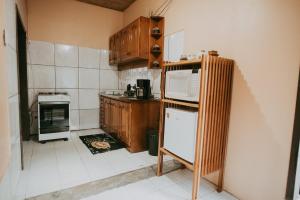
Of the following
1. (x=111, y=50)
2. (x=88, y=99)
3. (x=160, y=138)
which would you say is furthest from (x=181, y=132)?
(x=111, y=50)

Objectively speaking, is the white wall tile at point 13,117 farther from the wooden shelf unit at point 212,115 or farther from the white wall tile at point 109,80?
the white wall tile at point 109,80

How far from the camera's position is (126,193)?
6.11 ft

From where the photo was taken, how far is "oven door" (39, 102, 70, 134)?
3.21 meters

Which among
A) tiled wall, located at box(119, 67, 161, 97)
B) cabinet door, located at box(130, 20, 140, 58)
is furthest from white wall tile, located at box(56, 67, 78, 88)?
cabinet door, located at box(130, 20, 140, 58)

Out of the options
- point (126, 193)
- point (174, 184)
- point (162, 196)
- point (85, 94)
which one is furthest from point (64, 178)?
point (85, 94)

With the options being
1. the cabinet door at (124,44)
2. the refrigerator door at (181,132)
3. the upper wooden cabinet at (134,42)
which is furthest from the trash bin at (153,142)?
the cabinet door at (124,44)

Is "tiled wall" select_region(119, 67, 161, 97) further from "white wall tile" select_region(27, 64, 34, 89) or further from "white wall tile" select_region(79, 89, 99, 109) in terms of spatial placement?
"white wall tile" select_region(27, 64, 34, 89)

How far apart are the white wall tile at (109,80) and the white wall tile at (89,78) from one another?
0.12m

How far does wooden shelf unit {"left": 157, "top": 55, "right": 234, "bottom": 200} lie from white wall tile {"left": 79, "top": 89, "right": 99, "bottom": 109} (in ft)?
8.93

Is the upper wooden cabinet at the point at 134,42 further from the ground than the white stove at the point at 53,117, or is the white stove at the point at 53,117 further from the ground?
the upper wooden cabinet at the point at 134,42

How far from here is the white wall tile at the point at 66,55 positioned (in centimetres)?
379

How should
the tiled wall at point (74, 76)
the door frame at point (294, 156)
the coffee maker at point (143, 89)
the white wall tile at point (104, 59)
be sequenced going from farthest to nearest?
the white wall tile at point (104, 59) → the tiled wall at point (74, 76) → the coffee maker at point (143, 89) → the door frame at point (294, 156)

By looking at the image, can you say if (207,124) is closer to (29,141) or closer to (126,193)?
(126,193)

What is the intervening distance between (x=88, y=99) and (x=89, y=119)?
0.48 meters
